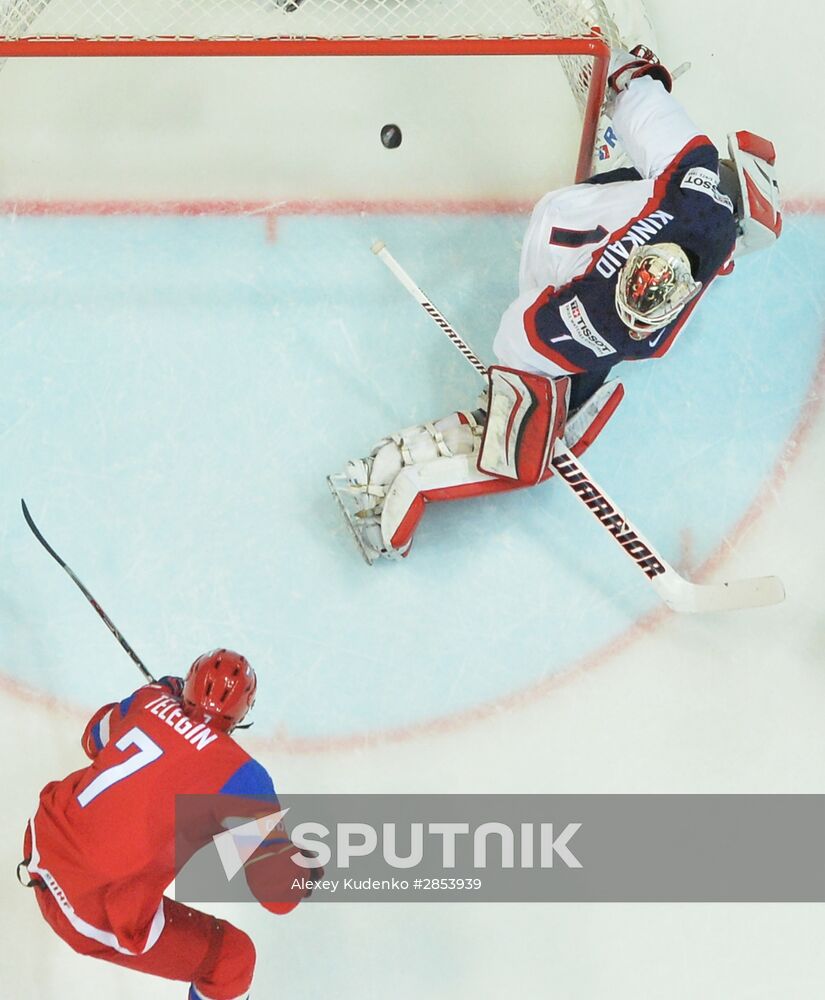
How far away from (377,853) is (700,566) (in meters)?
1.18

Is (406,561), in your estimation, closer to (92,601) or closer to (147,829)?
(92,601)

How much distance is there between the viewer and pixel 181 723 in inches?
96.7

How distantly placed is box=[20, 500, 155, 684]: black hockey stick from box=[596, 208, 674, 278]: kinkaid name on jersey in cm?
145

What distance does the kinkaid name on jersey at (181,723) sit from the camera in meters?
2.42

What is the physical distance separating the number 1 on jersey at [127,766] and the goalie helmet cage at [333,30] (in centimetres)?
159

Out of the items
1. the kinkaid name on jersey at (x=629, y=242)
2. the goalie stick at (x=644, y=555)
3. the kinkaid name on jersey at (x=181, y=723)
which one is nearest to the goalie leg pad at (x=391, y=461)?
the goalie stick at (x=644, y=555)


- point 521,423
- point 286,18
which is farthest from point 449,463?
point 286,18

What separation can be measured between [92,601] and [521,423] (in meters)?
1.16

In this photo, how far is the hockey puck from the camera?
3.66 meters

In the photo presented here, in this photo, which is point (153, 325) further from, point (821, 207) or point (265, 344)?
point (821, 207)

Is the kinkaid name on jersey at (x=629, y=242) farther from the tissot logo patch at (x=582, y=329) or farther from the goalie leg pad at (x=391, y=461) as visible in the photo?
the goalie leg pad at (x=391, y=461)

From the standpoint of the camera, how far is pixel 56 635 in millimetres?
3189
